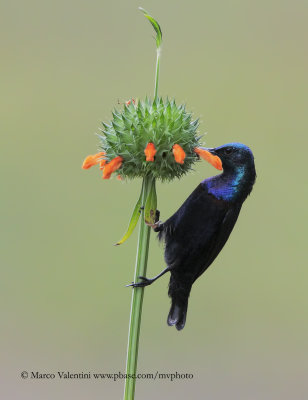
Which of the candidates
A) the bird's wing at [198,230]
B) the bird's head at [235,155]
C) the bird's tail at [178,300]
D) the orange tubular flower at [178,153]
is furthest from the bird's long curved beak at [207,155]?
the bird's tail at [178,300]

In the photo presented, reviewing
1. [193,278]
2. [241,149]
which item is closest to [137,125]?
[241,149]

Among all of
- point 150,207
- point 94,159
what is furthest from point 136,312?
point 94,159

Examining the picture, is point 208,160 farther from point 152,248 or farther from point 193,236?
point 152,248

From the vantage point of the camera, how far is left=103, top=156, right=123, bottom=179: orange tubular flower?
1.84 meters

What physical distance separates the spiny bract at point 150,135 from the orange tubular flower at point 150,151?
4 centimetres

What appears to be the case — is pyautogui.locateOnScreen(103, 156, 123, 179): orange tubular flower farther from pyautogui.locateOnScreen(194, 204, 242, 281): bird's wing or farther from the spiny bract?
pyautogui.locateOnScreen(194, 204, 242, 281): bird's wing

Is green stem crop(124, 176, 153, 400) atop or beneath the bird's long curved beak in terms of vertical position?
beneath

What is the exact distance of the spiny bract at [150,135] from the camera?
183 centimetres

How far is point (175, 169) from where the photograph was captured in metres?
1.89

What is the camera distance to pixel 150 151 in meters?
1.77

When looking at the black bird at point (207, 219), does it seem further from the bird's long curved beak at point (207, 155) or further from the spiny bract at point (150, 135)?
the spiny bract at point (150, 135)

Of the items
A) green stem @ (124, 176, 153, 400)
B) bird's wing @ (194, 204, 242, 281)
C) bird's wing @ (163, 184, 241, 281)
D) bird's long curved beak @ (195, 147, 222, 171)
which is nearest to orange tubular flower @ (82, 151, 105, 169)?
green stem @ (124, 176, 153, 400)

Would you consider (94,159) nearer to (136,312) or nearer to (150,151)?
(150,151)

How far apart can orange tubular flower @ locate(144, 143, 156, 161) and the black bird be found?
548 millimetres
